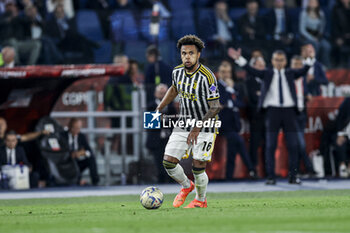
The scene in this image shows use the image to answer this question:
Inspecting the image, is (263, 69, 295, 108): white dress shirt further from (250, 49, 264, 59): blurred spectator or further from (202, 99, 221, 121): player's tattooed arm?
(202, 99, 221, 121): player's tattooed arm

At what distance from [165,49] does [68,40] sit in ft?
8.66

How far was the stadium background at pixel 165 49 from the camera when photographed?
1495 centimetres

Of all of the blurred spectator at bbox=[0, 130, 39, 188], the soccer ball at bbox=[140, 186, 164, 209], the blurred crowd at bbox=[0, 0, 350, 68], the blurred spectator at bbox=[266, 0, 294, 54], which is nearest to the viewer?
the soccer ball at bbox=[140, 186, 164, 209]

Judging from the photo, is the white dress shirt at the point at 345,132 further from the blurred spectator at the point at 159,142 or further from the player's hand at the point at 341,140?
the blurred spectator at the point at 159,142

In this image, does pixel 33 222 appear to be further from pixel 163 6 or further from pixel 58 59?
pixel 163 6

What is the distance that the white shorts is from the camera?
30.7ft

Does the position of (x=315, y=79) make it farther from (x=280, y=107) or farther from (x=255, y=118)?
(x=280, y=107)

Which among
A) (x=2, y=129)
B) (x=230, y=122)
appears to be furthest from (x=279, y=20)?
(x=2, y=129)

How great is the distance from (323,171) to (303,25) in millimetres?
5383

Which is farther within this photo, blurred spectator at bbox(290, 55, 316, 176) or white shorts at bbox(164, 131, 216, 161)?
blurred spectator at bbox(290, 55, 316, 176)

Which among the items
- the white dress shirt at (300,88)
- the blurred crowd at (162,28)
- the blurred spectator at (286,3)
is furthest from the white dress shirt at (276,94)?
the blurred spectator at (286,3)

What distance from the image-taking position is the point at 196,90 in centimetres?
933

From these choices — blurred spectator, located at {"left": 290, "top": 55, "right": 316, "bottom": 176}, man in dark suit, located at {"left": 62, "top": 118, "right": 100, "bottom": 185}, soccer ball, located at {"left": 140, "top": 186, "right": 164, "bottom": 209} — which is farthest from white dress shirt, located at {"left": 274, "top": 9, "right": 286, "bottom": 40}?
soccer ball, located at {"left": 140, "top": 186, "right": 164, "bottom": 209}

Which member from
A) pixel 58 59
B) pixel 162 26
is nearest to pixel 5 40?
pixel 58 59
